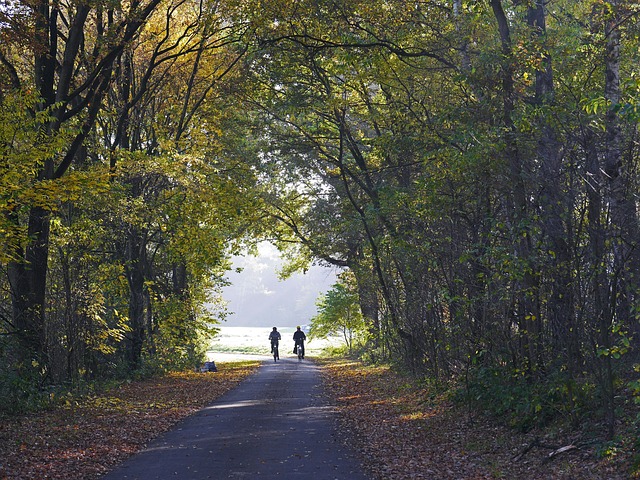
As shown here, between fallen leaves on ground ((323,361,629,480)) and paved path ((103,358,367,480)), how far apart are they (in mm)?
458

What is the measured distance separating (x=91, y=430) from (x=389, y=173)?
1220 cm

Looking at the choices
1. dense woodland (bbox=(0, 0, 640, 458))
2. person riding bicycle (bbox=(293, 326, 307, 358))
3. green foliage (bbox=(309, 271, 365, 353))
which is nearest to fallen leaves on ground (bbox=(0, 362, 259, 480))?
dense woodland (bbox=(0, 0, 640, 458))

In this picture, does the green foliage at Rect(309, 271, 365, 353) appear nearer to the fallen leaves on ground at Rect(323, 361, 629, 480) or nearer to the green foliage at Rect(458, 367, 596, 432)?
the fallen leaves on ground at Rect(323, 361, 629, 480)

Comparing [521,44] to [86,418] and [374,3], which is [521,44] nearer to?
[374,3]

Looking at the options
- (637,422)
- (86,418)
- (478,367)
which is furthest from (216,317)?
(637,422)

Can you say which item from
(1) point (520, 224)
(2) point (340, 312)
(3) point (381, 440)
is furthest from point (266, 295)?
(1) point (520, 224)

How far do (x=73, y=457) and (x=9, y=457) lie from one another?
851 millimetres

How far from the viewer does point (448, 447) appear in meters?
10.8

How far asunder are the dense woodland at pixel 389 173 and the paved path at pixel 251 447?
2901mm

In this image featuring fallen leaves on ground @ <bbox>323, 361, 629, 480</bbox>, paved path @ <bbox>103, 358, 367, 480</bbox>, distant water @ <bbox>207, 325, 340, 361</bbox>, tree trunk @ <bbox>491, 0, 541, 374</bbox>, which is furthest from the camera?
distant water @ <bbox>207, 325, 340, 361</bbox>

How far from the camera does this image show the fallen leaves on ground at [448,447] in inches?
340

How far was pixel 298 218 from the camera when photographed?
34.2 metres

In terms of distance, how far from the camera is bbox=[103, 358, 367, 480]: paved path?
9.20 metres

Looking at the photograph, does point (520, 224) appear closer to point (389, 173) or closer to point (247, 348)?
point (389, 173)
